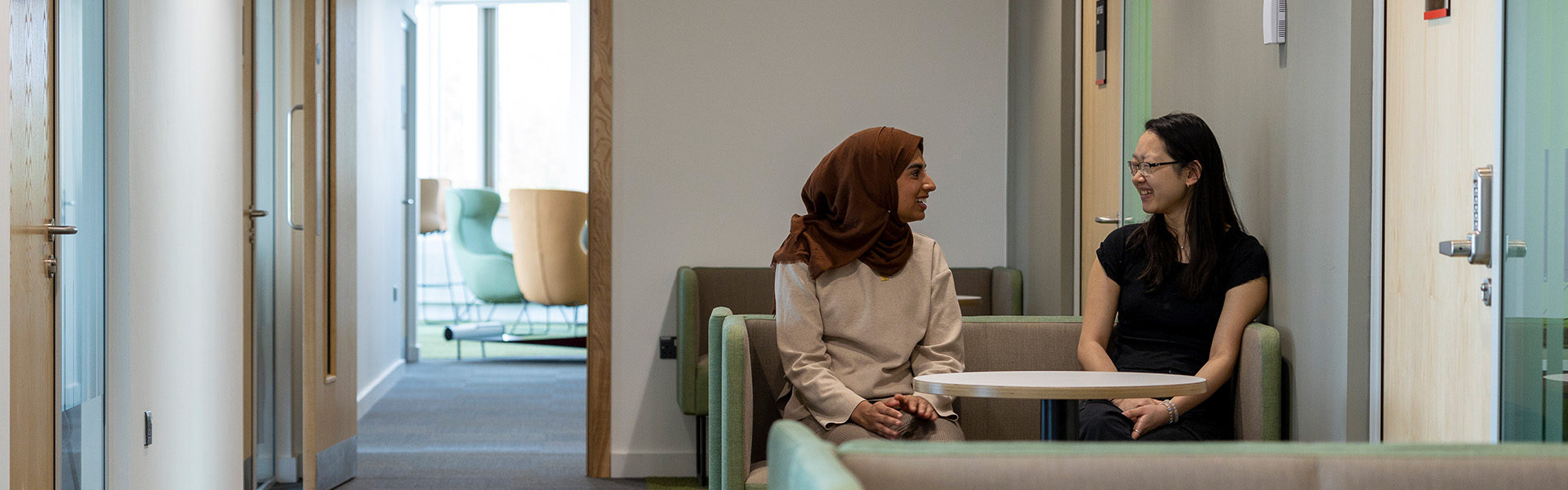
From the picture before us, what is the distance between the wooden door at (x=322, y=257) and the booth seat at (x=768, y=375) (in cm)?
170

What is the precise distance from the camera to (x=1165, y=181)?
8.39 feet

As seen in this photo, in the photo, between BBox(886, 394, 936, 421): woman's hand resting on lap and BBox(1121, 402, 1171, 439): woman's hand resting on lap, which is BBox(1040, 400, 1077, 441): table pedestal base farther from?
BBox(886, 394, 936, 421): woman's hand resting on lap

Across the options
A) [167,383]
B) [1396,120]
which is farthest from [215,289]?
[1396,120]

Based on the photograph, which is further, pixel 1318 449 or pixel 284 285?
pixel 284 285

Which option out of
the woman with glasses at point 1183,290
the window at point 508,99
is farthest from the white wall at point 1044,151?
the window at point 508,99

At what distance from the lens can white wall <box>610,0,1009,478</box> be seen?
177 inches

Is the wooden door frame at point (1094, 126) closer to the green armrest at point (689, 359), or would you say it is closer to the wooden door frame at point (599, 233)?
the green armrest at point (689, 359)

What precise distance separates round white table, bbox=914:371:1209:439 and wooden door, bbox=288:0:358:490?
2.44m

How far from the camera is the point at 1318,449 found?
1.19m

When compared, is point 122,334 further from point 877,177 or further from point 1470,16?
point 1470,16

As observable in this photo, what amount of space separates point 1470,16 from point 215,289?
3256mm

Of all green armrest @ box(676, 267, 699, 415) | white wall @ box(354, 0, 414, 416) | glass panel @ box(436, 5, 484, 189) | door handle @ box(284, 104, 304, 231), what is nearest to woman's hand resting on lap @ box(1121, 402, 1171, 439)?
green armrest @ box(676, 267, 699, 415)

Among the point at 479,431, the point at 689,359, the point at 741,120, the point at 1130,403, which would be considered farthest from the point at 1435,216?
the point at 479,431

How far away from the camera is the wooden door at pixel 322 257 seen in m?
3.89
